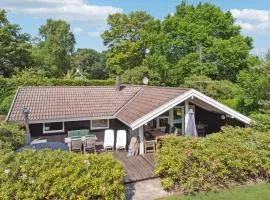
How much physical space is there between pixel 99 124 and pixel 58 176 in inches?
350

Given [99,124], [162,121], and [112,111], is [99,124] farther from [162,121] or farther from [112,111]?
[162,121]

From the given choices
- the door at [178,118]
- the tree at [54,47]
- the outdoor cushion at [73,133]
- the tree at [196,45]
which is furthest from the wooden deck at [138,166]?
the tree at [54,47]

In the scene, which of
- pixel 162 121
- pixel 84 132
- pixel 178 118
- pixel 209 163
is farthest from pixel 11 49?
pixel 209 163

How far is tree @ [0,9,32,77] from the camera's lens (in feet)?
128

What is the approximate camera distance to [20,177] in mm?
9820

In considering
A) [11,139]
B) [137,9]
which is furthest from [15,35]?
[11,139]

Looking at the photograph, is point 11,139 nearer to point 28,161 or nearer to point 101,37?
point 28,161

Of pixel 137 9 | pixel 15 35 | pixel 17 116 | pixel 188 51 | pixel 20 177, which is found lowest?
pixel 20 177

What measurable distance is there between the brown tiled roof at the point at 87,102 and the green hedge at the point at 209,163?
3.97m

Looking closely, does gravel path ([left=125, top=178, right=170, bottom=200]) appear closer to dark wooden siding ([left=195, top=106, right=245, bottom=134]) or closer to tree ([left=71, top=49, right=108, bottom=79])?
dark wooden siding ([left=195, top=106, right=245, bottom=134])

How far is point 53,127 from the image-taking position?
58.6 feet

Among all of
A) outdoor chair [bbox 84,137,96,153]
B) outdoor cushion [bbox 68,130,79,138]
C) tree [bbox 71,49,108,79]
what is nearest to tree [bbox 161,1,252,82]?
outdoor cushion [bbox 68,130,79,138]

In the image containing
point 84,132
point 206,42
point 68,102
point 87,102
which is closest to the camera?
point 84,132

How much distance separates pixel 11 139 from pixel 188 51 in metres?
29.2
